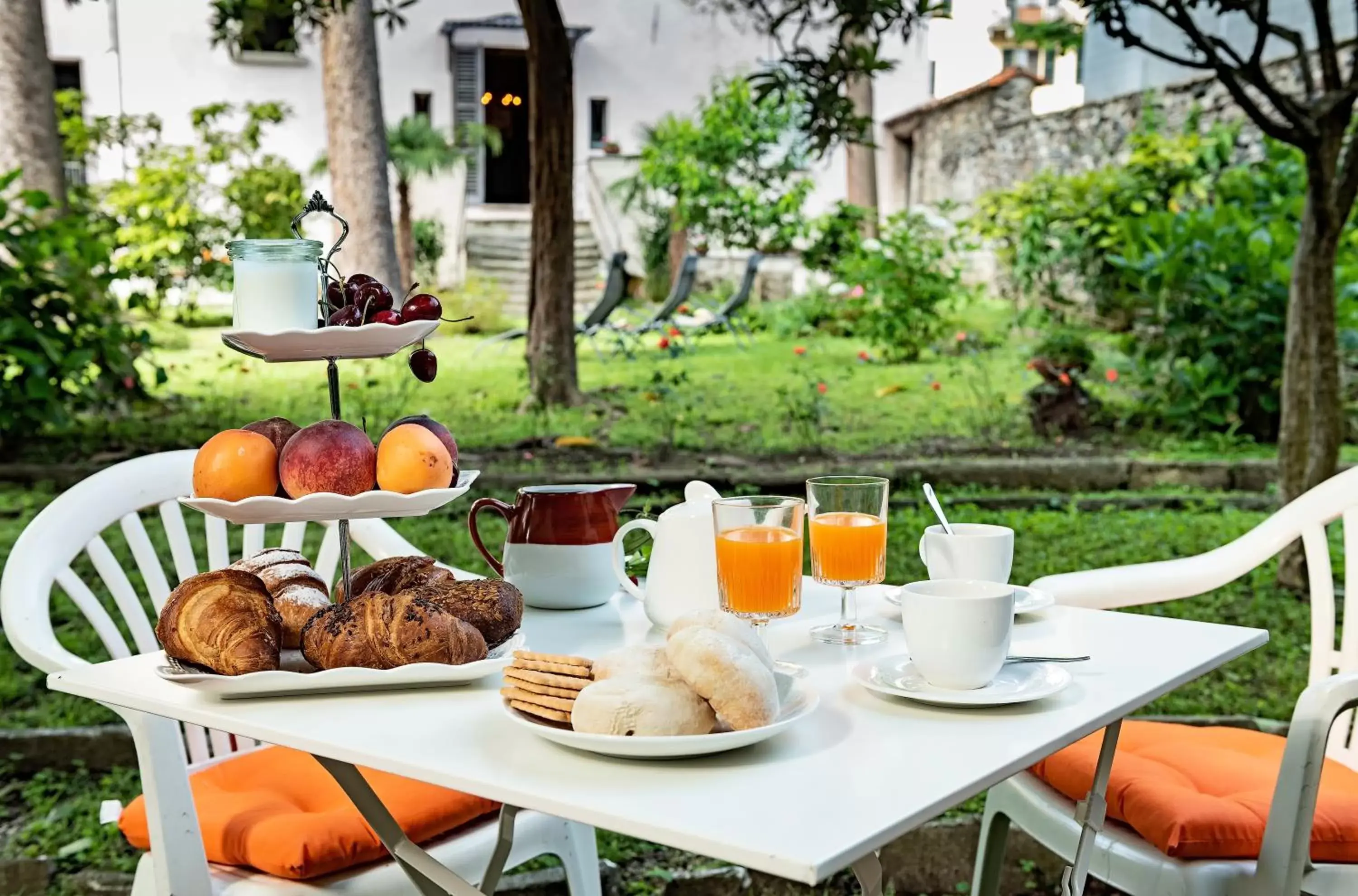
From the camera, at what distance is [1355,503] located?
1631 millimetres

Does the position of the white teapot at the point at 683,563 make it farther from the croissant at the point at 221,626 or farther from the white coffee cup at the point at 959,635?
the croissant at the point at 221,626

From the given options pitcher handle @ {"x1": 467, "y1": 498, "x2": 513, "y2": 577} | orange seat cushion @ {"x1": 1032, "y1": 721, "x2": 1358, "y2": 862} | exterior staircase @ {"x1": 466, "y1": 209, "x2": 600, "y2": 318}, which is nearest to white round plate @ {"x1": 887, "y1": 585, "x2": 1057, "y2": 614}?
orange seat cushion @ {"x1": 1032, "y1": 721, "x2": 1358, "y2": 862}

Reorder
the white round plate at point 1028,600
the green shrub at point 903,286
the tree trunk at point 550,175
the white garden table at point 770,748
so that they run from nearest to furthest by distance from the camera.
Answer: the white garden table at point 770,748, the white round plate at point 1028,600, the tree trunk at point 550,175, the green shrub at point 903,286

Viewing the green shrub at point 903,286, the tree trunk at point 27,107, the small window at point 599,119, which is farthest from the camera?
the small window at point 599,119

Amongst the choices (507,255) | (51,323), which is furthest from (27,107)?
(507,255)

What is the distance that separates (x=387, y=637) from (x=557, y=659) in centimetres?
17

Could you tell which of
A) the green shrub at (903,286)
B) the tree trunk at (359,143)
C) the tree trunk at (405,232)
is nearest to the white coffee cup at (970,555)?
the green shrub at (903,286)

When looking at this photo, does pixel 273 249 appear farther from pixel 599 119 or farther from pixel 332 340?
pixel 599 119

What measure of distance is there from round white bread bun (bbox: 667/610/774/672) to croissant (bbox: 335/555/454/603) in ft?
0.91

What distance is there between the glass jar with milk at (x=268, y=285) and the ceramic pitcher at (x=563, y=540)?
311 millimetres

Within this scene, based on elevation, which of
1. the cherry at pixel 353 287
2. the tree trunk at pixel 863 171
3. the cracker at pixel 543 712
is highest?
the tree trunk at pixel 863 171

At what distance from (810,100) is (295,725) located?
91.4 inches

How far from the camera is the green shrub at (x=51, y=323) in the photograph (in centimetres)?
441

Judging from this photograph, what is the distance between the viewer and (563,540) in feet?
4.48
